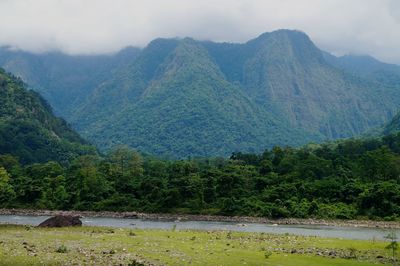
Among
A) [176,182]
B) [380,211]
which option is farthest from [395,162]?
[176,182]

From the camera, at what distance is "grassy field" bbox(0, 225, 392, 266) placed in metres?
32.4

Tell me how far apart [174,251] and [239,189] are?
3028 inches

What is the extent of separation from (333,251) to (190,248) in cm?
1071

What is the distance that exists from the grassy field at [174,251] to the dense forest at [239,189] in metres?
55.1

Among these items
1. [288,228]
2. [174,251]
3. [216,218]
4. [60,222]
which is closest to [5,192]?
[216,218]

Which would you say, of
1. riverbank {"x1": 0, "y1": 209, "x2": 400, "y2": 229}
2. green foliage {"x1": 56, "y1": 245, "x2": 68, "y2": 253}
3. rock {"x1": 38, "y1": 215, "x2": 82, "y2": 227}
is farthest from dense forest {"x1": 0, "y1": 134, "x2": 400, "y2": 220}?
green foliage {"x1": 56, "y1": 245, "x2": 68, "y2": 253}

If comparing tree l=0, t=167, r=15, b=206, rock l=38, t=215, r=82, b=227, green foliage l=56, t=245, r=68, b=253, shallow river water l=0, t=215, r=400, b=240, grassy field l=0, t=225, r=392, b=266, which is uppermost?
tree l=0, t=167, r=15, b=206

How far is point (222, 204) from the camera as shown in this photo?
107938 millimetres

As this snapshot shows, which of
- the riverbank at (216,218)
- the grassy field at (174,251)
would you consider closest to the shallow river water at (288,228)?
the riverbank at (216,218)

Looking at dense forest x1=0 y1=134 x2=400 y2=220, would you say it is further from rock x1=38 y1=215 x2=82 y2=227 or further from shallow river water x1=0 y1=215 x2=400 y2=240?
rock x1=38 y1=215 x2=82 y2=227

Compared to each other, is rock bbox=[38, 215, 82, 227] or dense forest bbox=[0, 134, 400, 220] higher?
dense forest bbox=[0, 134, 400, 220]

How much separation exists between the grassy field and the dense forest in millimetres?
55116

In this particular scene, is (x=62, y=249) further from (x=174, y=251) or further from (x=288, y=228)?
(x=288, y=228)

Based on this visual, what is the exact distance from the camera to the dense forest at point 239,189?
99.4 m
